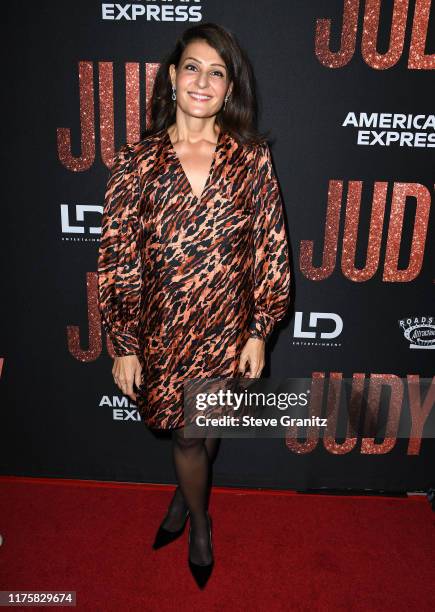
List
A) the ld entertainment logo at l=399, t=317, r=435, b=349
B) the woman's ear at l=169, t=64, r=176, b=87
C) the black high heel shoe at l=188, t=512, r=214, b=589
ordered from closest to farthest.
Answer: the woman's ear at l=169, t=64, r=176, b=87, the black high heel shoe at l=188, t=512, r=214, b=589, the ld entertainment logo at l=399, t=317, r=435, b=349

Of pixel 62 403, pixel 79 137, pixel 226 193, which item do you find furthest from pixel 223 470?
pixel 79 137

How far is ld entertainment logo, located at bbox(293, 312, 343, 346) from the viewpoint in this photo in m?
2.46

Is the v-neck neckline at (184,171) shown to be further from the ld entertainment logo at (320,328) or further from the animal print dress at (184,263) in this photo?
the ld entertainment logo at (320,328)

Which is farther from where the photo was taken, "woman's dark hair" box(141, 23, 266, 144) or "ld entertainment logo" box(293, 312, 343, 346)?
"ld entertainment logo" box(293, 312, 343, 346)

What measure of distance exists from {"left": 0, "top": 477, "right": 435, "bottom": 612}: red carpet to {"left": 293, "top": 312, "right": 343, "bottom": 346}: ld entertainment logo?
0.75 meters

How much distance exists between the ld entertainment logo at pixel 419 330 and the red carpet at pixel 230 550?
756mm

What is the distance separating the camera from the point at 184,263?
6.05ft

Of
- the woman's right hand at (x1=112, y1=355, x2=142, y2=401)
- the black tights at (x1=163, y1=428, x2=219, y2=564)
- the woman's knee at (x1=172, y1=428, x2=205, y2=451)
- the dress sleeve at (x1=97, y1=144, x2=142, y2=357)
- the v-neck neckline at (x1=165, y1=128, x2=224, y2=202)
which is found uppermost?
the v-neck neckline at (x1=165, y1=128, x2=224, y2=202)

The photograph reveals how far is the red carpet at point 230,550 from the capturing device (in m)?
2.04

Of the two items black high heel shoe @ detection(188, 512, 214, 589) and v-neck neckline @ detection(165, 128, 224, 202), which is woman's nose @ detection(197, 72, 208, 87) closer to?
v-neck neckline @ detection(165, 128, 224, 202)

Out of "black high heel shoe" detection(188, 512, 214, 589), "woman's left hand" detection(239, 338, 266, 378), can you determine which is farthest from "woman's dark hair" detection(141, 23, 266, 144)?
"black high heel shoe" detection(188, 512, 214, 589)

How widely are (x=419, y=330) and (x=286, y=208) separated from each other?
2.57ft

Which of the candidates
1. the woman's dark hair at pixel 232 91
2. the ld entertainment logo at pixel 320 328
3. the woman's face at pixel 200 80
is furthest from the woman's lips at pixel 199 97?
the ld entertainment logo at pixel 320 328

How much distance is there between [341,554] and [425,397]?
2.62 feet
